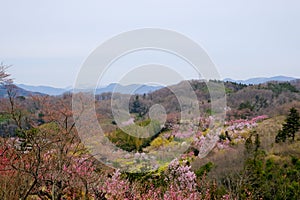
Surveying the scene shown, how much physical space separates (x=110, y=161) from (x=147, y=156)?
4.01 m

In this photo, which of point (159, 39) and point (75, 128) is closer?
point (75, 128)

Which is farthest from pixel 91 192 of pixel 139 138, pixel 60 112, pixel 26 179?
pixel 139 138

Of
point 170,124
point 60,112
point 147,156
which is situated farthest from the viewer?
point 170,124

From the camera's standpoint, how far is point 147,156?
474 inches

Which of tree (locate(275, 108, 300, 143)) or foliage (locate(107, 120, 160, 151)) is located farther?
tree (locate(275, 108, 300, 143))

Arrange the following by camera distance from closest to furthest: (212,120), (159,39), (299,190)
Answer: (159,39), (299,190), (212,120)

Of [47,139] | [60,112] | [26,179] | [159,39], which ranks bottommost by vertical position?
[26,179]

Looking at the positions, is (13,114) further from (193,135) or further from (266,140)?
(266,140)

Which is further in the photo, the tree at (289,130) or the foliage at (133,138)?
the tree at (289,130)

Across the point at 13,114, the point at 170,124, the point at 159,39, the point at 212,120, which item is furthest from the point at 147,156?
the point at 13,114

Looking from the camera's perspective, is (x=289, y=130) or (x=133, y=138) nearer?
(x=133, y=138)

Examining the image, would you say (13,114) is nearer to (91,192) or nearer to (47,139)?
(47,139)

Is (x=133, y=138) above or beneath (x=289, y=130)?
beneath

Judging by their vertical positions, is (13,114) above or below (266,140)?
above
